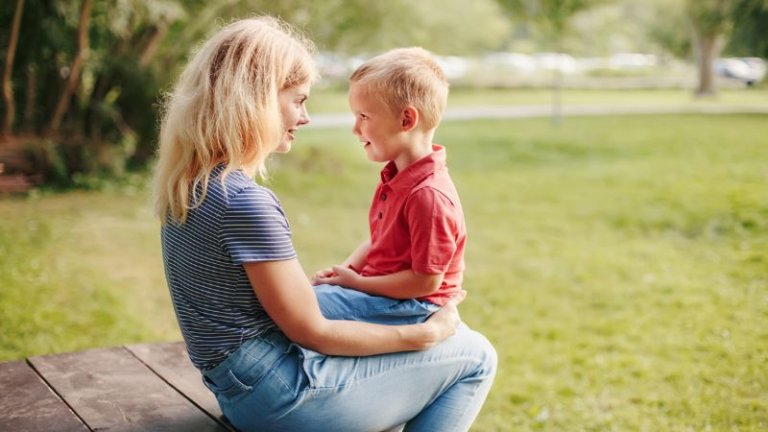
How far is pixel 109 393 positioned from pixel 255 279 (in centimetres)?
83

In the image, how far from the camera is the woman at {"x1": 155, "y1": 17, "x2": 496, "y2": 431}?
6.99 feet

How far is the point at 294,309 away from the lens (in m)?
2.15

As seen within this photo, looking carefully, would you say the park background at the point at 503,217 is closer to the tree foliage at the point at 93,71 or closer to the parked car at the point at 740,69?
the tree foliage at the point at 93,71

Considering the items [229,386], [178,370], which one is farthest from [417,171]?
[178,370]

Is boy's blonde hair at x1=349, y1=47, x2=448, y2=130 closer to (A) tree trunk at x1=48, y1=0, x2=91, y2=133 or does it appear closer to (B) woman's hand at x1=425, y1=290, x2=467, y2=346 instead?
(B) woman's hand at x1=425, y1=290, x2=467, y2=346

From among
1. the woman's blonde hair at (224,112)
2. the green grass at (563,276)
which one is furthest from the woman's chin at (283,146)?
the green grass at (563,276)

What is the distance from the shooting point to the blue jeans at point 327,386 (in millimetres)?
2207

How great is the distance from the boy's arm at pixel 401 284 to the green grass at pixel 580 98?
19946mm

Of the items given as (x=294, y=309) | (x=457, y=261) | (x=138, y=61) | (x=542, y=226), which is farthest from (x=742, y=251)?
(x=138, y=61)

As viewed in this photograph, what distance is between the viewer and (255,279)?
213 cm

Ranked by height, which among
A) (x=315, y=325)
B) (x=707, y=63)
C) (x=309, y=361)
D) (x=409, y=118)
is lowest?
(x=707, y=63)

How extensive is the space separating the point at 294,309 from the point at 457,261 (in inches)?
23.0

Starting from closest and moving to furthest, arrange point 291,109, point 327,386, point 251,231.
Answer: point 251,231 → point 327,386 → point 291,109

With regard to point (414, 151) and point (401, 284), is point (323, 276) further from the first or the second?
point (414, 151)
